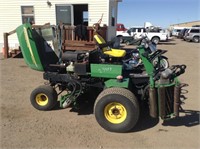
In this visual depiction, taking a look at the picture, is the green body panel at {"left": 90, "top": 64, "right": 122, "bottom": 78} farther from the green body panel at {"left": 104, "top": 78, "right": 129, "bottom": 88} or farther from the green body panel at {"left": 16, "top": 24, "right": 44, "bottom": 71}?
the green body panel at {"left": 16, "top": 24, "right": 44, "bottom": 71}

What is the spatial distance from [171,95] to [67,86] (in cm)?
223

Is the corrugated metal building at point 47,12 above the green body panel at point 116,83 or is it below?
above

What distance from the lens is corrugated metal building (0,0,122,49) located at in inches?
551

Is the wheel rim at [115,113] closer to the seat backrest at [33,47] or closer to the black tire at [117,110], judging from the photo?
the black tire at [117,110]

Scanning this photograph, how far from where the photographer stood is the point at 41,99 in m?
5.72

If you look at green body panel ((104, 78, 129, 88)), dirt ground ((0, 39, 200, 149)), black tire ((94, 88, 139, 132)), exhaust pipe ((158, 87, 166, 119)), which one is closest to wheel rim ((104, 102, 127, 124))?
black tire ((94, 88, 139, 132))

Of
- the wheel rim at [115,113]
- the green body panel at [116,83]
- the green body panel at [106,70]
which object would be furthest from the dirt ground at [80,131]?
the green body panel at [106,70]

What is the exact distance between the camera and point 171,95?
4426 millimetres

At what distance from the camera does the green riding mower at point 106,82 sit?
14.5ft

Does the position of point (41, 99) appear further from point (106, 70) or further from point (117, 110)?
point (117, 110)

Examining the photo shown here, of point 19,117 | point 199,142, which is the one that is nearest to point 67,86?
point 19,117

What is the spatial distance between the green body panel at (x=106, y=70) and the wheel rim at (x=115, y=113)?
67 cm

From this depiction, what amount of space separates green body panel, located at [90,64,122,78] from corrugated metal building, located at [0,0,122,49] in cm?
944

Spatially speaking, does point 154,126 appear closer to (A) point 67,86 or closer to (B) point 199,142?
(B) point 199,142
